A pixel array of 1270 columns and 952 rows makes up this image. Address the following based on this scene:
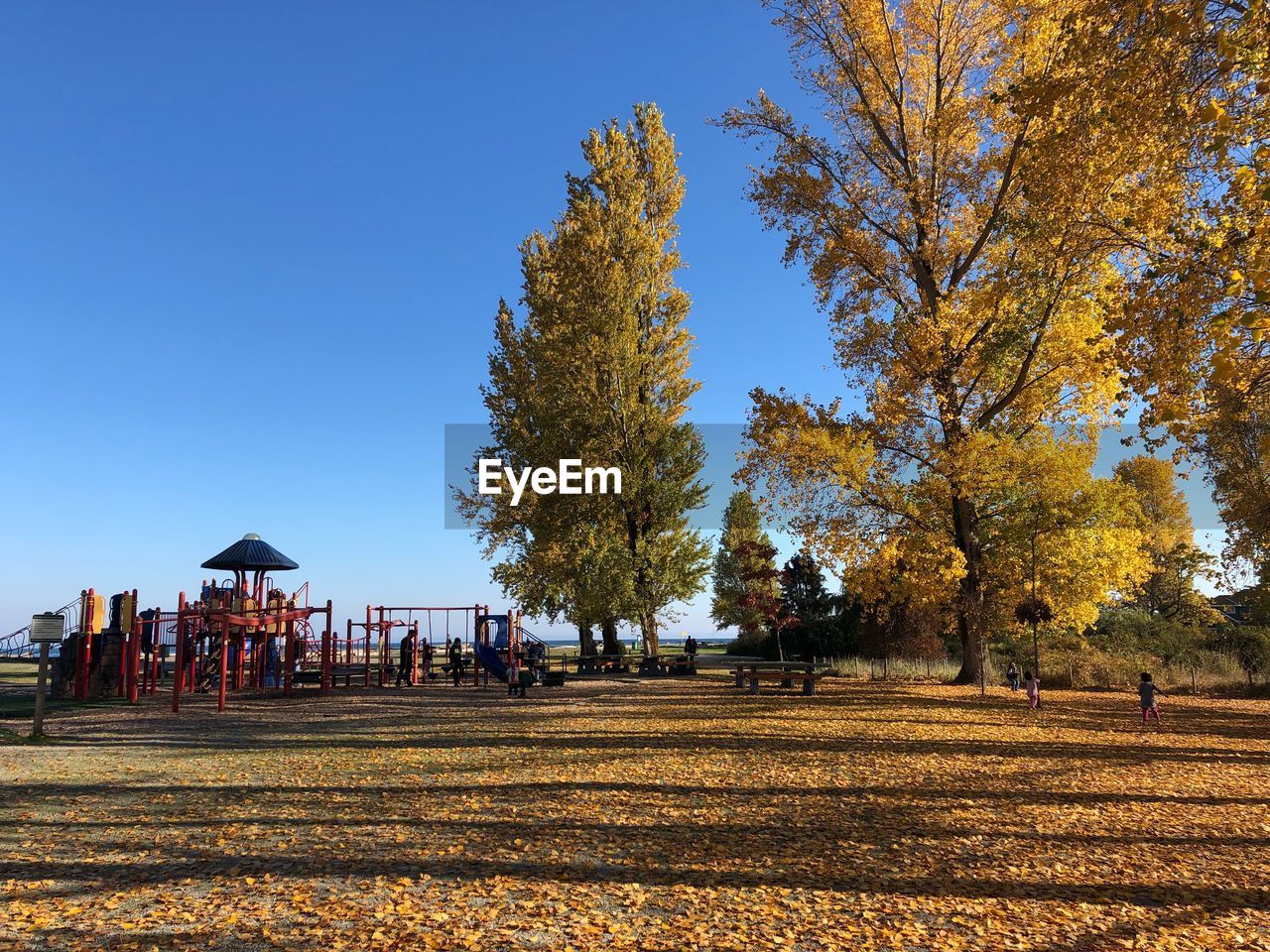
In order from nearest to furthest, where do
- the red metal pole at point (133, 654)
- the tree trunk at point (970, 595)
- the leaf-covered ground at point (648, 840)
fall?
the leaf-covered ground at point (648, 840)
the tree trunk at point (970, 595)
the red metal pole at point (133, 654)

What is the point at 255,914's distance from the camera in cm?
532

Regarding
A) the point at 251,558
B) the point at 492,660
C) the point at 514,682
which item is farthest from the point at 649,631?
the point at 251,558

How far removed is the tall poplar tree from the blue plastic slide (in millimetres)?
3742

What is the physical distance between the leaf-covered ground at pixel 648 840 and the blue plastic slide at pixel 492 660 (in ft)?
37.4

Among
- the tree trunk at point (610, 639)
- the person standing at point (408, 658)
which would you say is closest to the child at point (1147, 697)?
the tree trunk at point (610, 639)

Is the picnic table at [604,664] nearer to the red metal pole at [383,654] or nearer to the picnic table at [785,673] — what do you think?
the picnic table at [785,673]

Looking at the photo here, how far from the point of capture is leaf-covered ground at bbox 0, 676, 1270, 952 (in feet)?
16.9

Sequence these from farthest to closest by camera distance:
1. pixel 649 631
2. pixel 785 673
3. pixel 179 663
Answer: pixel 649 631 → pixel 785 673 → pixel 179 663

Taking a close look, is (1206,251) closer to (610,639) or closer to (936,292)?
(936,292)

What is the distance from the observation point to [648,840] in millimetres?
7117

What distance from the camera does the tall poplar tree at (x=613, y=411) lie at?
2853 cm

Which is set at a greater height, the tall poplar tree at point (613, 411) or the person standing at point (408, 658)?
the tall poplar tree at point (613, 411)

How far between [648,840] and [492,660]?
64.5 ft

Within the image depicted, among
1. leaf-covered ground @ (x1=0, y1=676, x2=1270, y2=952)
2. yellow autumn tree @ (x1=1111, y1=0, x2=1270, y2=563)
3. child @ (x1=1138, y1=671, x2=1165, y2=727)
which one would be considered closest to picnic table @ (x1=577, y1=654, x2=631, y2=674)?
leaf-covered ground @ (x1=0, y1=676, x2=1270, y2=952)
